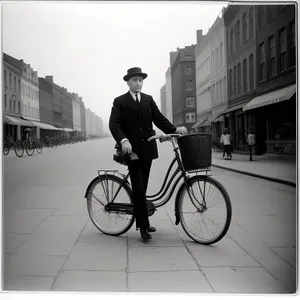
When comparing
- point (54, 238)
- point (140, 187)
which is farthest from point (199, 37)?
point (54, 238)

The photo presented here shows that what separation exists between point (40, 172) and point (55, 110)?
24.8 inches

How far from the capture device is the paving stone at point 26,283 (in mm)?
2666

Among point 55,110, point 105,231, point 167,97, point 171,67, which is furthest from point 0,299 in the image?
point 171,67

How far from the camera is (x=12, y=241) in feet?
9.71

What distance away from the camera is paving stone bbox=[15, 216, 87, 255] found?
288cm

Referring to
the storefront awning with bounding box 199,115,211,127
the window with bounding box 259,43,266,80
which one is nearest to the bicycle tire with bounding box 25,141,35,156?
the storefront awning with bounding box 199,115,211,127

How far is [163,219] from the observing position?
3424 millimetres

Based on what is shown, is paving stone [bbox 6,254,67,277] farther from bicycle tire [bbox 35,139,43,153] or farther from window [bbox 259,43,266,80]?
window [bbox 259,43,266,80]

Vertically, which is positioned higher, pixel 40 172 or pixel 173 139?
pixel 173 139

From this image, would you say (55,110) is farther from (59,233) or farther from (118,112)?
(59,233)

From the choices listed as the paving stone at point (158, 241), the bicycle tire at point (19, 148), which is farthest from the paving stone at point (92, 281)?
the bicycle tire at point (19, 148)

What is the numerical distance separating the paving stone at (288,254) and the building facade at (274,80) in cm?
76

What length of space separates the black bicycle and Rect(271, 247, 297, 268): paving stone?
1.39 ft

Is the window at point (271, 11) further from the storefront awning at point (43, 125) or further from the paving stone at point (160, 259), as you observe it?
the storefront awning at point (43, 125)
